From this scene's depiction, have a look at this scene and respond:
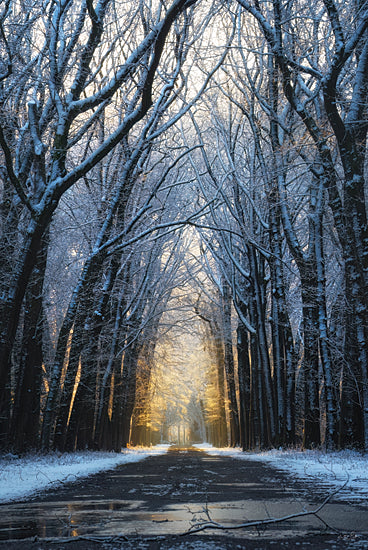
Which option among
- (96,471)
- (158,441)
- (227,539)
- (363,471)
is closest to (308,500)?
(227,539)

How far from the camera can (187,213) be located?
88.3 ft

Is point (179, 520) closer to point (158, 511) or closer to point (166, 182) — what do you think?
point (158, 511)

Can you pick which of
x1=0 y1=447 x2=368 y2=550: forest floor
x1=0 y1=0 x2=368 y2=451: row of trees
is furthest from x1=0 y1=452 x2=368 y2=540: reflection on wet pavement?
x1=0 y1=0 x2=368 y2=451: row of trees

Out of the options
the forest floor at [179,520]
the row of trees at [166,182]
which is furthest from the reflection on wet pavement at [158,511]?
the row of trees at [166,182]

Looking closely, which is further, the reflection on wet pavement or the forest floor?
the reflection on wet pavement

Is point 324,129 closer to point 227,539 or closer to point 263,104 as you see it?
point 263,104

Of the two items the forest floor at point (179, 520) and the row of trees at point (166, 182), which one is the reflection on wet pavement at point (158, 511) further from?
the row of trees at point (166, 182)

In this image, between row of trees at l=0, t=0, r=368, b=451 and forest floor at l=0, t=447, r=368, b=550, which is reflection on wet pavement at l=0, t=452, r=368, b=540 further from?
row of trees at l=0, t=0, r=368, b=451

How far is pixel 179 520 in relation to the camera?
3824mm

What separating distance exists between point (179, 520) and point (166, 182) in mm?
21509

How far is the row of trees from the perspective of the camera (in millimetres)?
11008

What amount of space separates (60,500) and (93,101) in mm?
7497

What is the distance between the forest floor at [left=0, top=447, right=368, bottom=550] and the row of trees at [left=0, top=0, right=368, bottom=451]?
15.3 ft

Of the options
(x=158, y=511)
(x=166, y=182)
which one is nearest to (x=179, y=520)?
(x=158, y=511)
